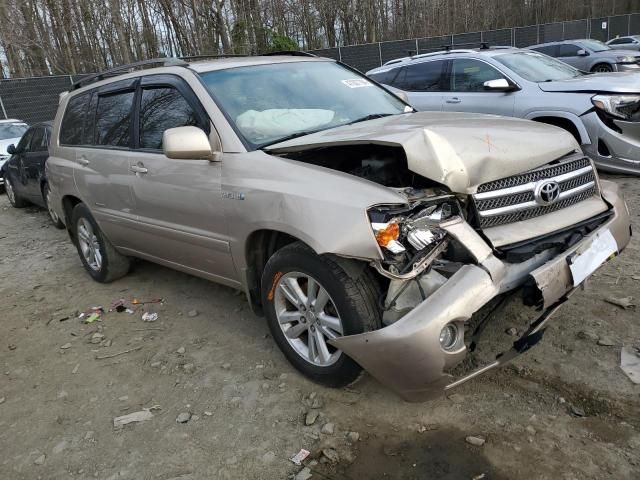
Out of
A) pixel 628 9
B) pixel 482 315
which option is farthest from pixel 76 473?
pixel 628 9

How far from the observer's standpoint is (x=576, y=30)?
29594 mm

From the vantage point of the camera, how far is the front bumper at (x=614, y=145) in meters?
5.94

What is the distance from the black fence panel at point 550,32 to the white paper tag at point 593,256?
2731cm

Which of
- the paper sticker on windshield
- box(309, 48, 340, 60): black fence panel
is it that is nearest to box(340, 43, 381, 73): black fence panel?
box(309, 48, 340, 60): black fence panel

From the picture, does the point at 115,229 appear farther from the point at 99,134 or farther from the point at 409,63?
the point at 409,63

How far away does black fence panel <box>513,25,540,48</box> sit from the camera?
2512cm

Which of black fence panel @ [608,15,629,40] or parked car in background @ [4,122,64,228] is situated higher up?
black fence panel @ [608,15,629,40]

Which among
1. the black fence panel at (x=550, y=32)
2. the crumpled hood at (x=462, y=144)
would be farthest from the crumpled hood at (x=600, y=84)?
the black fence panel at (x=550, y=32)

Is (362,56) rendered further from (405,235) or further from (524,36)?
(405,235)

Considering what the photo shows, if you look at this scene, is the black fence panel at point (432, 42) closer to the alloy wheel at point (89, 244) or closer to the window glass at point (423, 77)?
the window glass at point (423, 77)

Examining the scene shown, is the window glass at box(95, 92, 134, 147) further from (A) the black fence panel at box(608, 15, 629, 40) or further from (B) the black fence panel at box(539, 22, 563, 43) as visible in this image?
(A) the black fence panel at box(608, 15, 629, 40)

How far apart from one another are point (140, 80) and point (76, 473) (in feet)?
9.04

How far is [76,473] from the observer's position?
261 cm

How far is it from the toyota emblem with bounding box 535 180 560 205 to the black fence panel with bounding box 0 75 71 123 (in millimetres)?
16263
